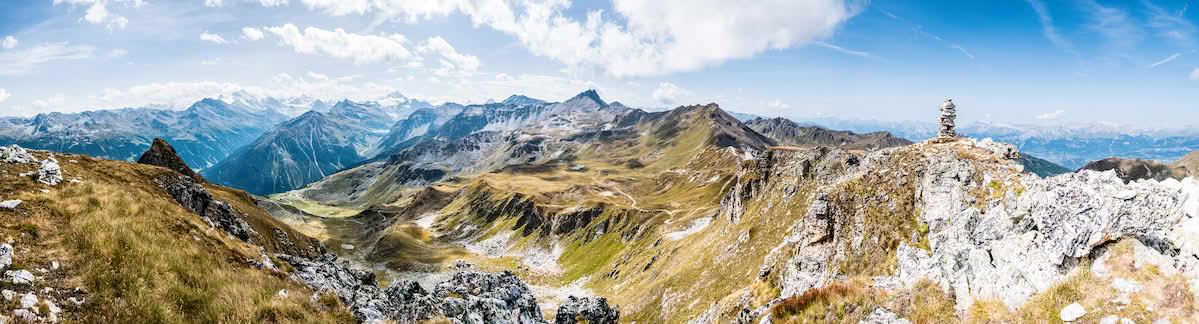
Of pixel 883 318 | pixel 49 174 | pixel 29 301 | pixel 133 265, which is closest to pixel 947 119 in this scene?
pixel 883 318

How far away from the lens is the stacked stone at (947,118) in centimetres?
3547

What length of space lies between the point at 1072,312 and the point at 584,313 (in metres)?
38.7

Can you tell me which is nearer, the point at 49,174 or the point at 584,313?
the point at 49,174

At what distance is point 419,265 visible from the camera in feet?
446

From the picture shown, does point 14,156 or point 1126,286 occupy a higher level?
point 14,156

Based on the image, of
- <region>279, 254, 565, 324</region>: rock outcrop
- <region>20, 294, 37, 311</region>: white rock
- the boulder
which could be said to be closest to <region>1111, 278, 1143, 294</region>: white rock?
<region>279, 254, 565, 324</region>: rock outcrop

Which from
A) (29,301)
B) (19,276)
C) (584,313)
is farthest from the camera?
(584,313)

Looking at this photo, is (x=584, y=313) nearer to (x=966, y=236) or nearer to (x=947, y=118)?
(x=966, y=236)

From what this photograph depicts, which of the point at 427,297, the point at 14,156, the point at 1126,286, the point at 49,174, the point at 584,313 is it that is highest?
the point at 14,156

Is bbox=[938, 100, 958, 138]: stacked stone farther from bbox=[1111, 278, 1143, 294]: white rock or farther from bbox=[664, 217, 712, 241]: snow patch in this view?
bbox=[664, 217, 712, 241]: snow patch

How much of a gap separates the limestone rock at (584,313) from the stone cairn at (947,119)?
35.1 m

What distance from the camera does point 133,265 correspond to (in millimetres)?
15844

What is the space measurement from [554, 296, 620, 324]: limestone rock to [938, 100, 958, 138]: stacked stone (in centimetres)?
3532

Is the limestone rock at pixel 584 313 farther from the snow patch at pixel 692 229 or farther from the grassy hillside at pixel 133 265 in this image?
the snow patch at pixel 692 229
